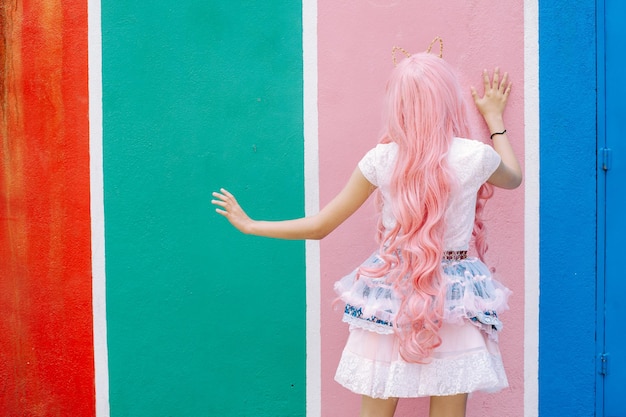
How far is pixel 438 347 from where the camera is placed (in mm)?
2561

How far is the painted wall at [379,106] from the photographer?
3.21 m

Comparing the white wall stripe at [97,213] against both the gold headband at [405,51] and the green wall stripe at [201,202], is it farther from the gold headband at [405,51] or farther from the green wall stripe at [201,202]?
the gold headband at [405,51]

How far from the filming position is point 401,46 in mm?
3240

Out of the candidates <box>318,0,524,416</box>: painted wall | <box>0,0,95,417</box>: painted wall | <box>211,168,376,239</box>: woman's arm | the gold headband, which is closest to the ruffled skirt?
<box>211,168,376,239</box>: woman's arm

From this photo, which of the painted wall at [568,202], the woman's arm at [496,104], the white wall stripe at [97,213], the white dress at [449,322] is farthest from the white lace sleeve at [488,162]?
the white wall stripe at [97,213]

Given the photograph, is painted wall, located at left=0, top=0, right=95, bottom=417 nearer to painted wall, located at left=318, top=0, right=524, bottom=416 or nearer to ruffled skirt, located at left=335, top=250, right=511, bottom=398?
painted wall, located at left=318, top=0, right=524, bottom=416

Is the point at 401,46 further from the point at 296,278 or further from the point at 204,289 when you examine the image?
the point at 204,289

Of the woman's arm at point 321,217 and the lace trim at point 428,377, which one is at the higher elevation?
the woman's arm at point 321,217

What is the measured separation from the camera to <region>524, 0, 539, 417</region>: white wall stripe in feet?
10.5

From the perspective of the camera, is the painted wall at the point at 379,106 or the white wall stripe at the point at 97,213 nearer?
the painted wall at the point at 379,106

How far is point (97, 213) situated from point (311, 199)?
1.00 metres

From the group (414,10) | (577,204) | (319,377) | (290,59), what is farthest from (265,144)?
(577,204)

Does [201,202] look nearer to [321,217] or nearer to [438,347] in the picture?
[321,217]

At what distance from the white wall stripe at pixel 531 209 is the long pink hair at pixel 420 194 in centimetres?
77
